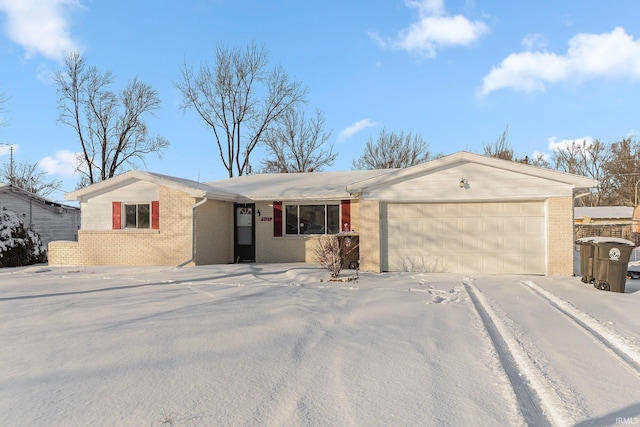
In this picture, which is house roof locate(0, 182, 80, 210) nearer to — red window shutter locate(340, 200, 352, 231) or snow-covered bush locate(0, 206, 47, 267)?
snow-covered bush locate(0, 206, 47, 267)

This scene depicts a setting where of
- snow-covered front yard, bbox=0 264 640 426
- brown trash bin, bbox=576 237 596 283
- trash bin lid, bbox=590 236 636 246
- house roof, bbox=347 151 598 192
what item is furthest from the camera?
house roof, bbox=347 151 598 192

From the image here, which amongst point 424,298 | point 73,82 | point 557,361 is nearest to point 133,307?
point 424,298

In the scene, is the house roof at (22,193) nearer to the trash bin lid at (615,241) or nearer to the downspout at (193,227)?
the downspout at (193,227)

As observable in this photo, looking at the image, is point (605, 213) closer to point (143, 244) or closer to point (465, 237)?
point (465, 237)

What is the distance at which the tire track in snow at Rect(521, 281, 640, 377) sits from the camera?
452 centimetres

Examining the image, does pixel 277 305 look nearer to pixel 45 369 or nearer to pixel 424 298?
pixel 424 298

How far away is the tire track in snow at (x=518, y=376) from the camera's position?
127 inches

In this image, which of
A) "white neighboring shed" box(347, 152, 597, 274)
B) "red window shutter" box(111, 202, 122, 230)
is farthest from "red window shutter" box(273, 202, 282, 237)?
"red window shutter" box(111, 202, 122, 230)

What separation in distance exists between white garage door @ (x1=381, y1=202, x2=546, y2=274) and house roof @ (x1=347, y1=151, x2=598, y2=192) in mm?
824

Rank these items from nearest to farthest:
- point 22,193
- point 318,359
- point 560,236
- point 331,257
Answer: point 318,359
point 331,257
point 560,236
point 22,193

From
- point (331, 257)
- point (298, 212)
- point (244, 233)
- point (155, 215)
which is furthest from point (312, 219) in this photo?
point (155, 215)

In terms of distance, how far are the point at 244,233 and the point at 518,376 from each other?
1292 centimetres

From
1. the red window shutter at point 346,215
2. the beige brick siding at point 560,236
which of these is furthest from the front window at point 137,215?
the beige brick siding at point 560,236

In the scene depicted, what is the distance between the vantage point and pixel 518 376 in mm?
4023
